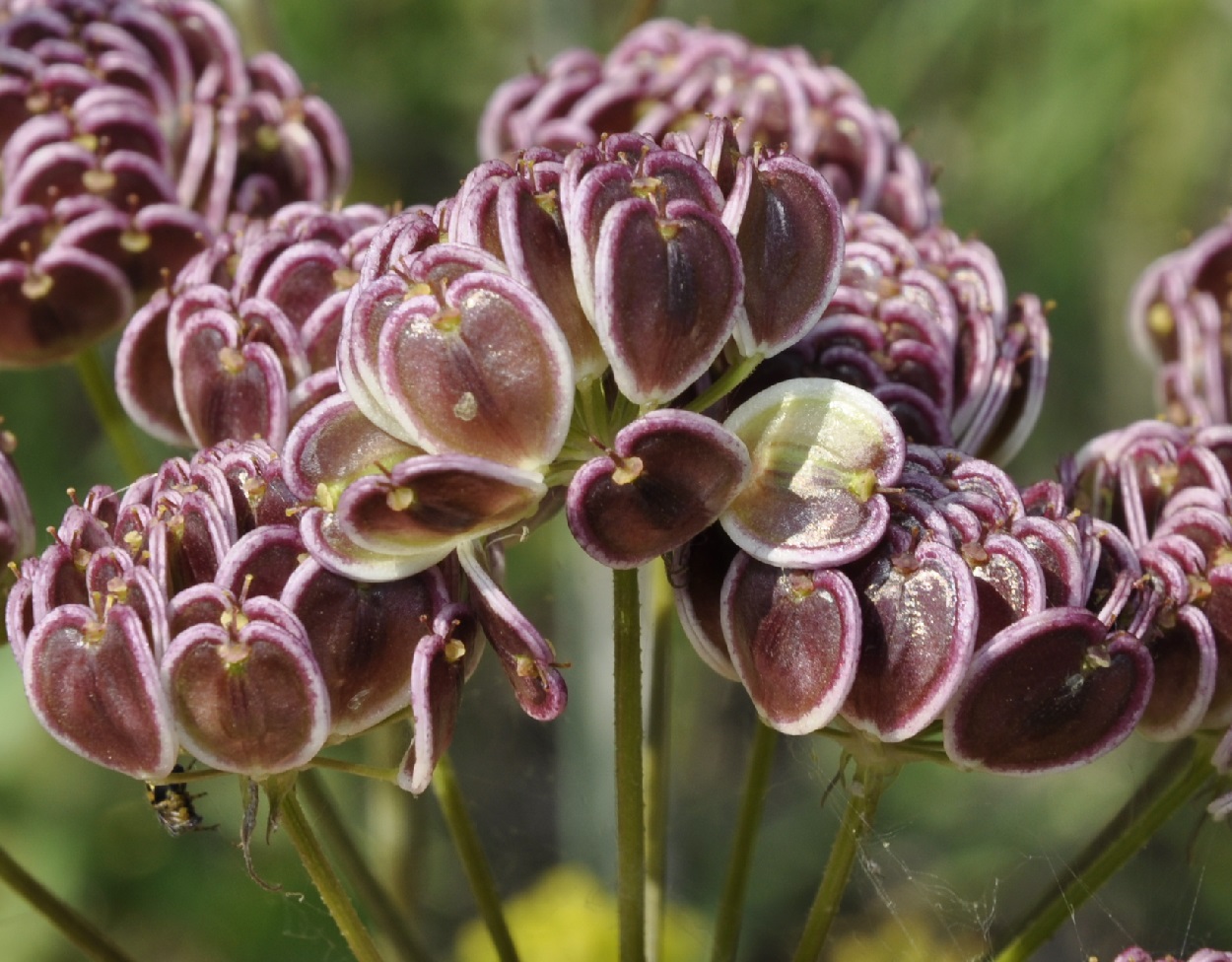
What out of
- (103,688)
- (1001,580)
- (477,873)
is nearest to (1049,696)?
(1001,580)

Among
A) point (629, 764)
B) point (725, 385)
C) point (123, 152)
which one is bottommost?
point (629, 764)

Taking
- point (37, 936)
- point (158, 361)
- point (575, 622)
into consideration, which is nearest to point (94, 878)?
point (37, 936)

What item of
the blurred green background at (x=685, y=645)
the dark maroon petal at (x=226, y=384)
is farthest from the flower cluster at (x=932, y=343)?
the blurred green background at (x=685, y=645)

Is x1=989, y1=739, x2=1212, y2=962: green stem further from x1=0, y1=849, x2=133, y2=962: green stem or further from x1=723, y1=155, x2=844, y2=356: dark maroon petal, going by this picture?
x1=0, y1=849, x2=133, y2=962: green stem

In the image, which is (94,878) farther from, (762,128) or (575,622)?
(762,128)

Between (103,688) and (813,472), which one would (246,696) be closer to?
(103,688)

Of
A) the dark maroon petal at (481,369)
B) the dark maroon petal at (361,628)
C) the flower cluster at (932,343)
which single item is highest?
the flower cluster at (932,343)

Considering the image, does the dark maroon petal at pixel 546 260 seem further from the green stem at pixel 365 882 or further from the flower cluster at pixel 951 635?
the green stem at pixel 365 882
